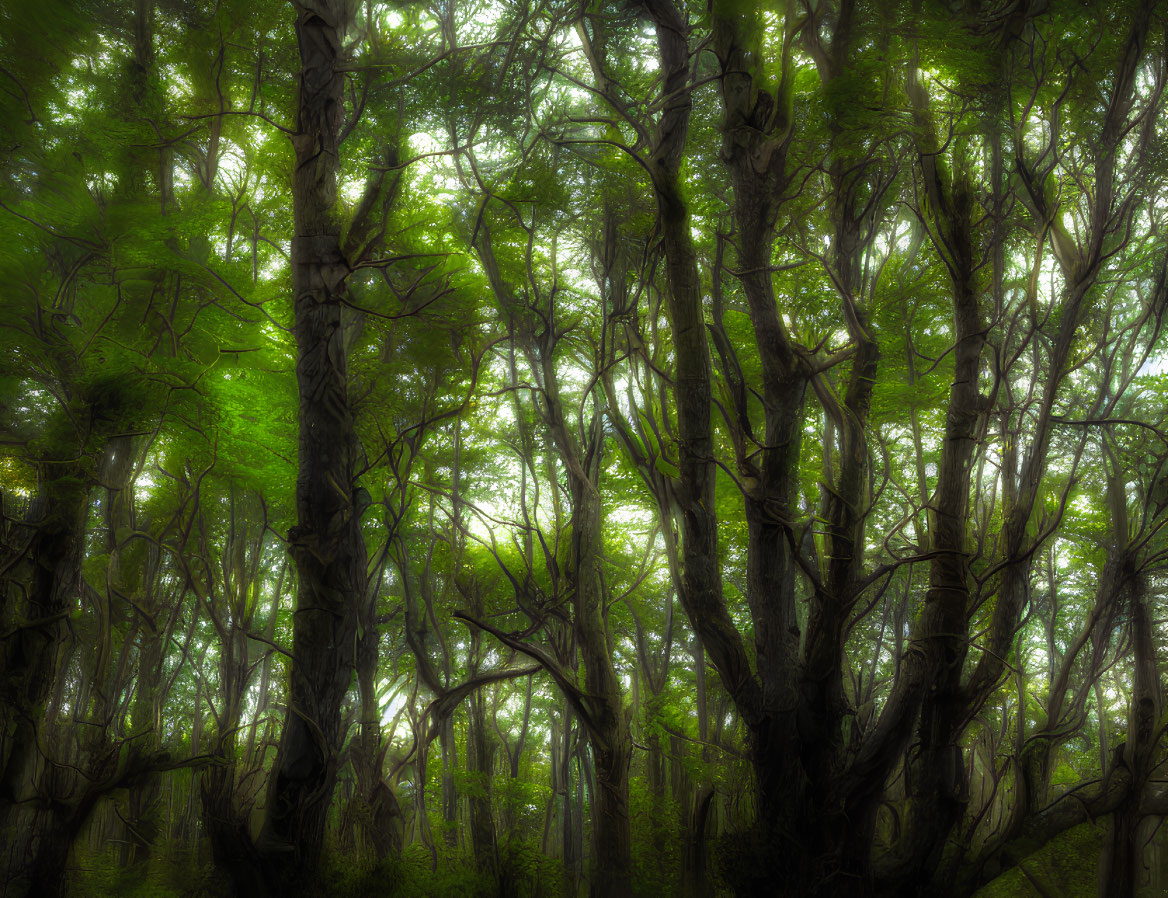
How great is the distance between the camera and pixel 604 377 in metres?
5.88

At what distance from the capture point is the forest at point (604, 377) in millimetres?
4125

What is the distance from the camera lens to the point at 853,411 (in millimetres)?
4613

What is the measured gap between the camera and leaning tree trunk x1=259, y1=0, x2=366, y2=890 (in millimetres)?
3854

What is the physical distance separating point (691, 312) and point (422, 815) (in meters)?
7.97

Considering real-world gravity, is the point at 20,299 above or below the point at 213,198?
below

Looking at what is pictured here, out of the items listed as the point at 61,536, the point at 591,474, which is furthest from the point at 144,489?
the point at 591,474

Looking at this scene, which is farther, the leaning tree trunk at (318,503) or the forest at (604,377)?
the forest at (604,377)

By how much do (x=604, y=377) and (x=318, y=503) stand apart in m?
2.62

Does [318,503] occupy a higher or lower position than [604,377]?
lower

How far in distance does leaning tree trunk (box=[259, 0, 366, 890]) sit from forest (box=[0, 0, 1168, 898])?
23 mm

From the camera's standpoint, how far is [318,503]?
4051mm

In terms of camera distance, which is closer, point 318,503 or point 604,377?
point 318,503

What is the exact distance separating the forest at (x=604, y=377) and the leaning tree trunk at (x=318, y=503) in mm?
23

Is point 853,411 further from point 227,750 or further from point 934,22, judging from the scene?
point 227,750
